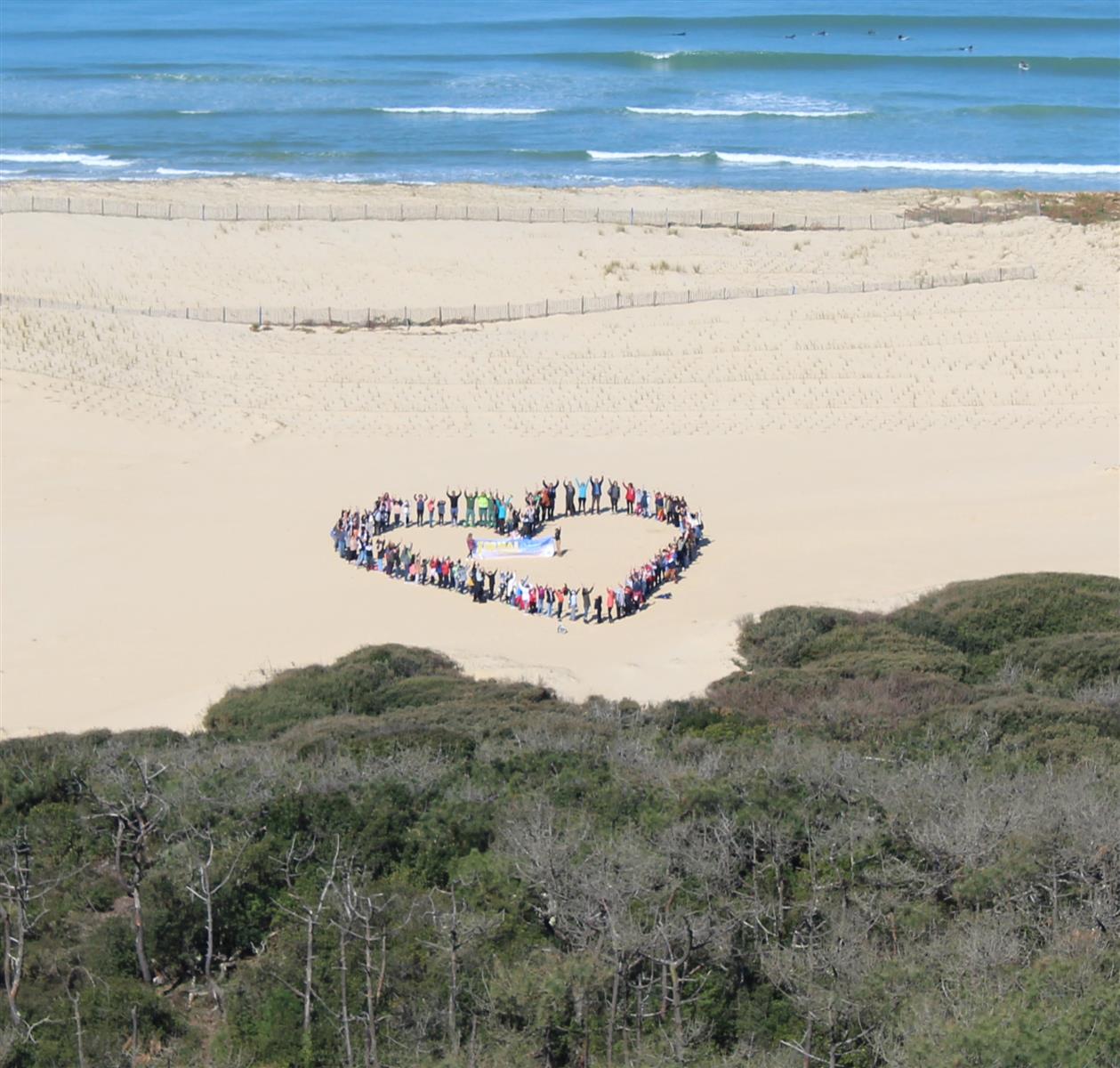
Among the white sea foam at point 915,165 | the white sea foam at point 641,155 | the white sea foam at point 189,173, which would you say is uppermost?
the white sea foam at point 641,155

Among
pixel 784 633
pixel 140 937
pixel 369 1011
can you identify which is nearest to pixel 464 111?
pixel 784 633

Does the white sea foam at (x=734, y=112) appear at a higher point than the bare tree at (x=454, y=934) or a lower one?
higher

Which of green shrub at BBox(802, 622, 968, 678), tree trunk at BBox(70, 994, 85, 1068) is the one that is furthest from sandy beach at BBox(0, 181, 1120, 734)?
tree trunk at BBox(70, 994, 85, 1068)

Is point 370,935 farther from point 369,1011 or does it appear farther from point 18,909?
point 18,909

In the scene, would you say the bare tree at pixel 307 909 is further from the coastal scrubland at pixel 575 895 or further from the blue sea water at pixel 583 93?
the blue sea water at pixel 583 93

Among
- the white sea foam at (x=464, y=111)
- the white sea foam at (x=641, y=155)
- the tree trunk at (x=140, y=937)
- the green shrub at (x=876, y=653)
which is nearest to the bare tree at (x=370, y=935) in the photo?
the tree trunk at (x=140, y=937)

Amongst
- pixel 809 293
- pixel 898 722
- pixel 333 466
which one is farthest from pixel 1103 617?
pixel 809 293
